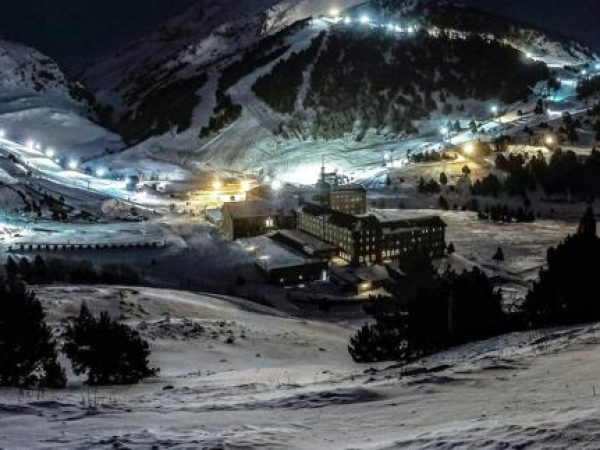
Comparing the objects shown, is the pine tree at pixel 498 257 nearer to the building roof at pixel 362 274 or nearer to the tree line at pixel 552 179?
the building roof at pixel 362 274

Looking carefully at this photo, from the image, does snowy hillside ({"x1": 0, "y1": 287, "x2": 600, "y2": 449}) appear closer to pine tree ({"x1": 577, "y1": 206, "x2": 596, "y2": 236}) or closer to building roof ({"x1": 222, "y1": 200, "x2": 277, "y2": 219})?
pine tree ({"x1": 577, "y1": 206, "x2": 596, "y2": 236})

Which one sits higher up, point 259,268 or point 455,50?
point 455,50

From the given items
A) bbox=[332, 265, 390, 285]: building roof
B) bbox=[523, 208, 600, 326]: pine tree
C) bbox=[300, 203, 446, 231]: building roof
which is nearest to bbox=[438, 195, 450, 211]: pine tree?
bbox=[300, 203, 446, 231]: building roof

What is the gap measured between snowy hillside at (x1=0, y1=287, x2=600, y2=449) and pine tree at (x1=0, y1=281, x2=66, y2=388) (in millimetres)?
1230

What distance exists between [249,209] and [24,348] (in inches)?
2708

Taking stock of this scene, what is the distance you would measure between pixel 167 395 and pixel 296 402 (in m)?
4.66

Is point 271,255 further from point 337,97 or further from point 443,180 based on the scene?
point 337,97

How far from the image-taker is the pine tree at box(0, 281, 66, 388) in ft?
65.2

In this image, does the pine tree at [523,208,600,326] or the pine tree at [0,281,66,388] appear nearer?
the pine tree at [0,281,66,388]

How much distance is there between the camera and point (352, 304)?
61000mm

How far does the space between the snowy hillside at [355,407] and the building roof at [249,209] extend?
6334cm

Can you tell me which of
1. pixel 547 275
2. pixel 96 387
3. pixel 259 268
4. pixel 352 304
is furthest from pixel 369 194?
pixel 96 387

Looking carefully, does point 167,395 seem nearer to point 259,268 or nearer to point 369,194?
point 259,268

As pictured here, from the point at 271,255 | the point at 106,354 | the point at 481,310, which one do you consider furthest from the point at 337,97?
the point at 106,354
